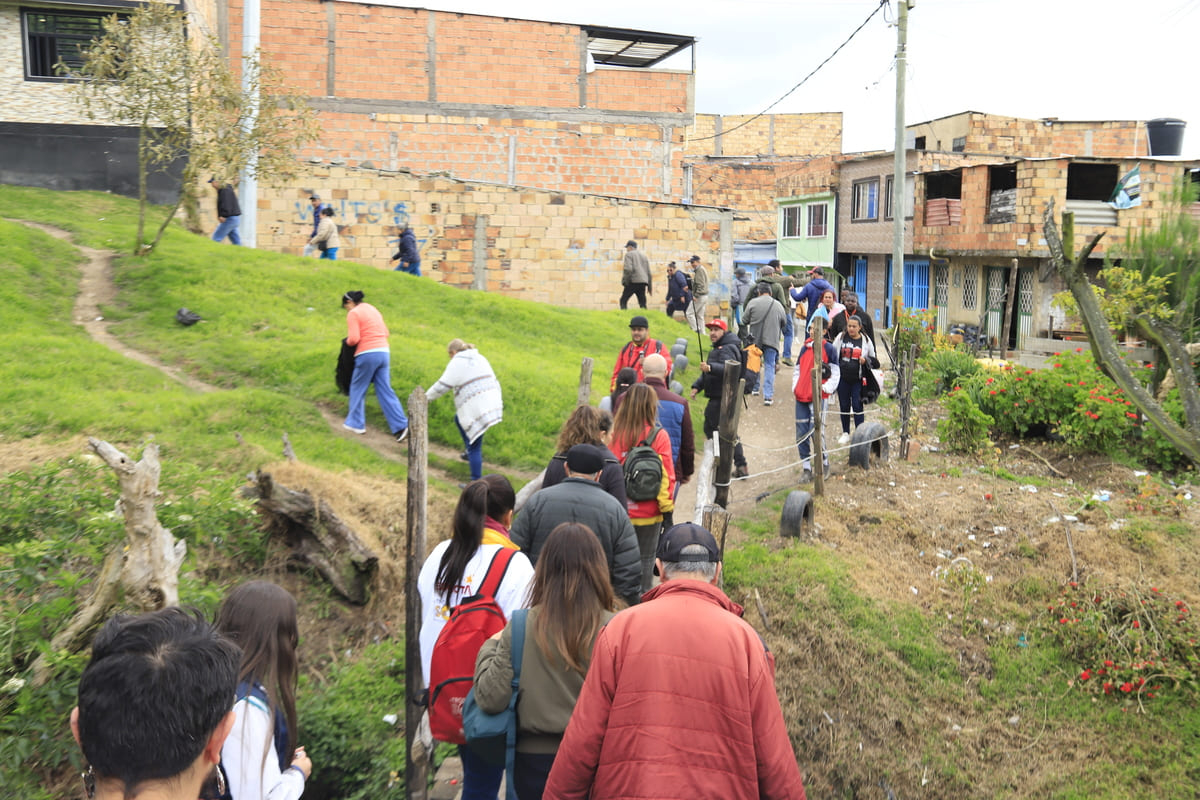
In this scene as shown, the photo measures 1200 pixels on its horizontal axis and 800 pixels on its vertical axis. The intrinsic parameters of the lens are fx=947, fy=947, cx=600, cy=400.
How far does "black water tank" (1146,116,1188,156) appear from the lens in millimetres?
32688

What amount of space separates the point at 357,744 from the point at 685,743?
11.1 ft

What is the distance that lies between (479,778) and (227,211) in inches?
624

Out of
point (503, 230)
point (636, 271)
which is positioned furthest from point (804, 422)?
point (503, 230)

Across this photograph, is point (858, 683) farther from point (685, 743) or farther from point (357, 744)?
point (685, 743)

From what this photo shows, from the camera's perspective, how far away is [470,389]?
922 centimetres

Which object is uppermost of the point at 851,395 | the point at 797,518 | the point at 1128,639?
A: the point at 851,395

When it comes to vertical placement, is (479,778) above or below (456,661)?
below

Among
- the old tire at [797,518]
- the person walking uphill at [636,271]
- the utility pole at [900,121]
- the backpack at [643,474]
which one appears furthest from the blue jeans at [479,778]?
the utility pole at [900,121]

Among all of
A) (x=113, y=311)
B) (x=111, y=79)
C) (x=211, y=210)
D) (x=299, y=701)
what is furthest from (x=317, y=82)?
(x=299, y=701)

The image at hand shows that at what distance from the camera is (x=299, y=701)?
229 inches

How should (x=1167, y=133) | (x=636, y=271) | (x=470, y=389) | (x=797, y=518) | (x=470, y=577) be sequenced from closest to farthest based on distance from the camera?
1. (x=470, y=577)
2. (x=797, y=518)
3. (x=470, y=389)
4. (x=636, y=271)
5. (x=1167, y=133)

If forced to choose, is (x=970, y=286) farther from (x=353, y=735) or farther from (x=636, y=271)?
(x=353, y=735)

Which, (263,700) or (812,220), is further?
(812,220)

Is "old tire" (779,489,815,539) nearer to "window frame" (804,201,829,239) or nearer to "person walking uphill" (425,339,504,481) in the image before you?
"person walking uphill" (425,339,504,481)
